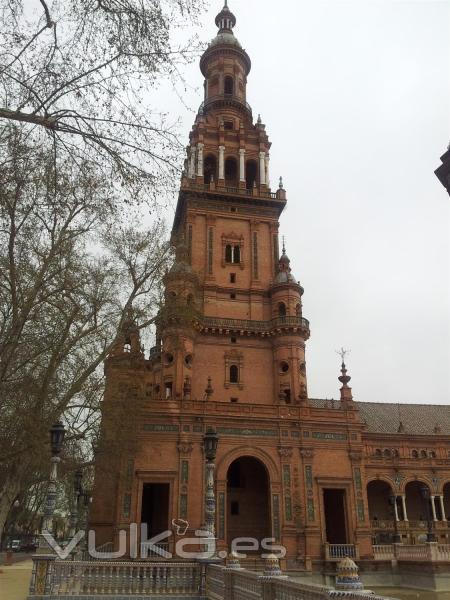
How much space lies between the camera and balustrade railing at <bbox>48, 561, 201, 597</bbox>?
1502 centimetres

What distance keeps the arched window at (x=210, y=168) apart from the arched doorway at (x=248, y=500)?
22.6m

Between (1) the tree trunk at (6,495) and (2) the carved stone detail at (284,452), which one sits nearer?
(1) the tree trunk at (6,495)

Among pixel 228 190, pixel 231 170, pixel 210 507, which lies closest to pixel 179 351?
pixel 228 190

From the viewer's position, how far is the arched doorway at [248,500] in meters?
32.6

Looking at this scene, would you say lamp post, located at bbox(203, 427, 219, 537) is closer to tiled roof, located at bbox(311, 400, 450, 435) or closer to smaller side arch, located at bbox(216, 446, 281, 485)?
smaller side arch, located at bbox(216, 446, 281, 485)

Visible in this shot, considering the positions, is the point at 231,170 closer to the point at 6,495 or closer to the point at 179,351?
the point at 179,351

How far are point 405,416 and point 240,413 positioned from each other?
86.1ft

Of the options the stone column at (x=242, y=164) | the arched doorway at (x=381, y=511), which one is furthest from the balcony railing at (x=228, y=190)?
the arched doorway at (x=381, y=511)

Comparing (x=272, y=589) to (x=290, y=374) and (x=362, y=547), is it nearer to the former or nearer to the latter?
(x=362, y=547)

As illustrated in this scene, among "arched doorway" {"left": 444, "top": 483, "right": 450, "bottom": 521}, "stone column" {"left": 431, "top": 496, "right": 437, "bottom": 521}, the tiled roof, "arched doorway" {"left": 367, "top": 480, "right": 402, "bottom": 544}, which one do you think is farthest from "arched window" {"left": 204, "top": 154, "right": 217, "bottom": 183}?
"arched doorway" {"left": 444, "top": 483, "right": 450, "bottom": 521}

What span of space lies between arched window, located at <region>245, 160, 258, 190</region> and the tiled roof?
20.5 m

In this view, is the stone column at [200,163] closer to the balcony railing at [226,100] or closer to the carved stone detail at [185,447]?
the balcony railing at [226,100]

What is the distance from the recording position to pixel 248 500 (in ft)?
111

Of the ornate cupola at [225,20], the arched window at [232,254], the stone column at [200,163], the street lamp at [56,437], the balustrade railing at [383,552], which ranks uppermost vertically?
the ornate cupola at [225,20]
